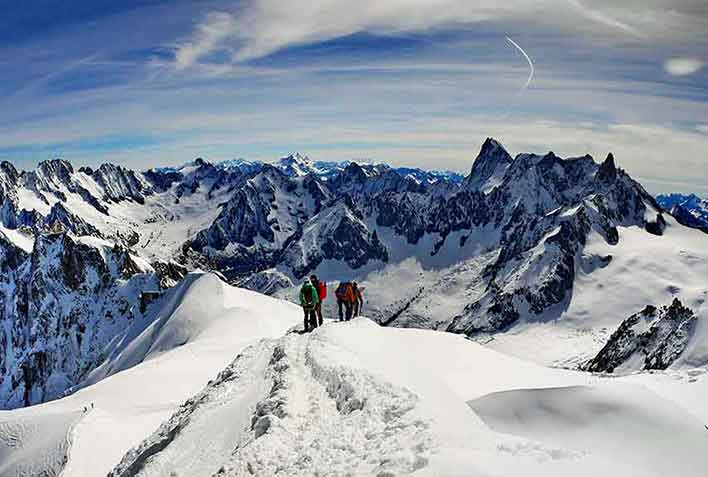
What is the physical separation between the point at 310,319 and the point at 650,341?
99175 mm

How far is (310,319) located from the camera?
103 ft

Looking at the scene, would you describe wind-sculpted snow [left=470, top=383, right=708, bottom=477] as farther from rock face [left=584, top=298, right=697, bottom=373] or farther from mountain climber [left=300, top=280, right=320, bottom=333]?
rock face [left=584, top=298, right=697, bottom=373]

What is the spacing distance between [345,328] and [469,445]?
16.7 m

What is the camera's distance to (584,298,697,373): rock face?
91062 mm

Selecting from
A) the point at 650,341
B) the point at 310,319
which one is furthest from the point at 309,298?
the point at 650,341

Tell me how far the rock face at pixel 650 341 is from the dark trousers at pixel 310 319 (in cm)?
7995

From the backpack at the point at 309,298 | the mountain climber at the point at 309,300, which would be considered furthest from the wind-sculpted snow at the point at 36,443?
the backpack at the point at 309,298

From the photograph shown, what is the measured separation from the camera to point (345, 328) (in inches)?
1094

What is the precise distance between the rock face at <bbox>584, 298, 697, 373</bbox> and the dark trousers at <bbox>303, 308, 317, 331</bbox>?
7995cm

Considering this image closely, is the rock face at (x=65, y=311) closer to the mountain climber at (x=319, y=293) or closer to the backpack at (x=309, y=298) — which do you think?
the mountain climber at (x=319, y=293)

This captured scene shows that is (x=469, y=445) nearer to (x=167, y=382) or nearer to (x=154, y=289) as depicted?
(x=167, y=382)

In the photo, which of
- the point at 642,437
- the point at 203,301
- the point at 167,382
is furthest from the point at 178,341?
the point at 642,437

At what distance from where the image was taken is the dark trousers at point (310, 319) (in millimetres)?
30256

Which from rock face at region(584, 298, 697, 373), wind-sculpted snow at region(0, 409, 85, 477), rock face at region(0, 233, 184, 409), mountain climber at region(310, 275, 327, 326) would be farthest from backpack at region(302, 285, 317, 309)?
rock face at region(0, 233, 184, 409)
